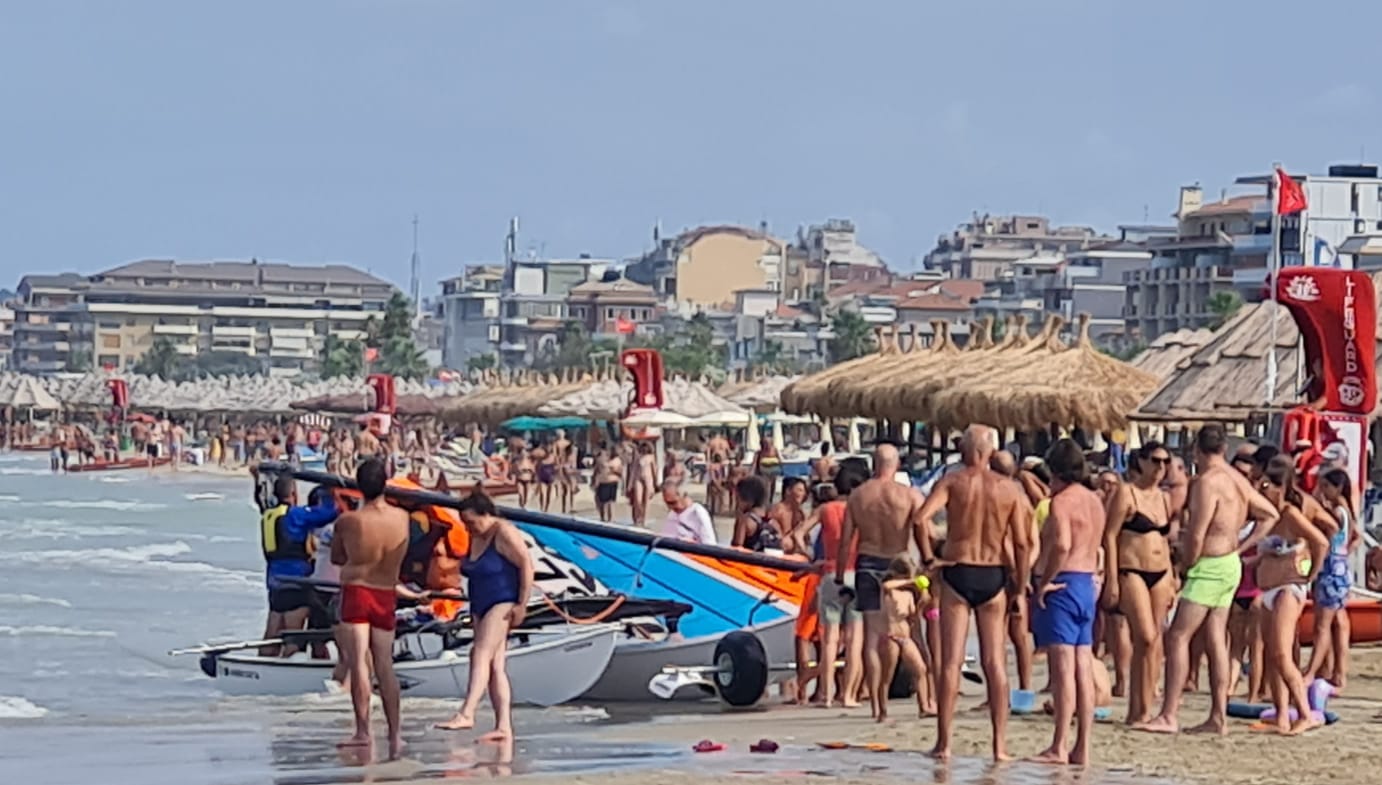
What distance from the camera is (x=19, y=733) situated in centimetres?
1379

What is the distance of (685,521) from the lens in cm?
1511

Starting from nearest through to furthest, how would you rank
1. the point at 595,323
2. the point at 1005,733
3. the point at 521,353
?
the point at 1005,733
the point at 595,323
the point at 521,353

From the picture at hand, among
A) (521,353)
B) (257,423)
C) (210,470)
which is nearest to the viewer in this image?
(210,470)

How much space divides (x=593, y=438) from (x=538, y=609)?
50.5 metres

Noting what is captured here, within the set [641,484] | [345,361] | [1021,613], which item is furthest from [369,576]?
[345,361]

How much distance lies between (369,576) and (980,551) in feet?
9.52

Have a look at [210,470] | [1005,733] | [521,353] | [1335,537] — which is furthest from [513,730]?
[521,353]

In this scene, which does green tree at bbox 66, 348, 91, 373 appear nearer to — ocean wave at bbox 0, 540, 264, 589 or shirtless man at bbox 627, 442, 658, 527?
shirtless man at bbox 627, 442, 658, 527

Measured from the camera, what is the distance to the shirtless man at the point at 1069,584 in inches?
402

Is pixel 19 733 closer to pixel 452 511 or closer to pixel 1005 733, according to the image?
pixel 452 511

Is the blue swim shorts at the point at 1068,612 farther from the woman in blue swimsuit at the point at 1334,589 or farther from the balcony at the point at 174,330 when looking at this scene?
the balcony at the point at 174,330

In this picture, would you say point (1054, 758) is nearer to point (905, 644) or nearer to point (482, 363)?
point (905, 644)

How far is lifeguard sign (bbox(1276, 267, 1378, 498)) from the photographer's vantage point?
48.8 feet

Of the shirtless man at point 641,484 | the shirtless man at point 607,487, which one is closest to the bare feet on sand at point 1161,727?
the shirtless man at point 641,484
